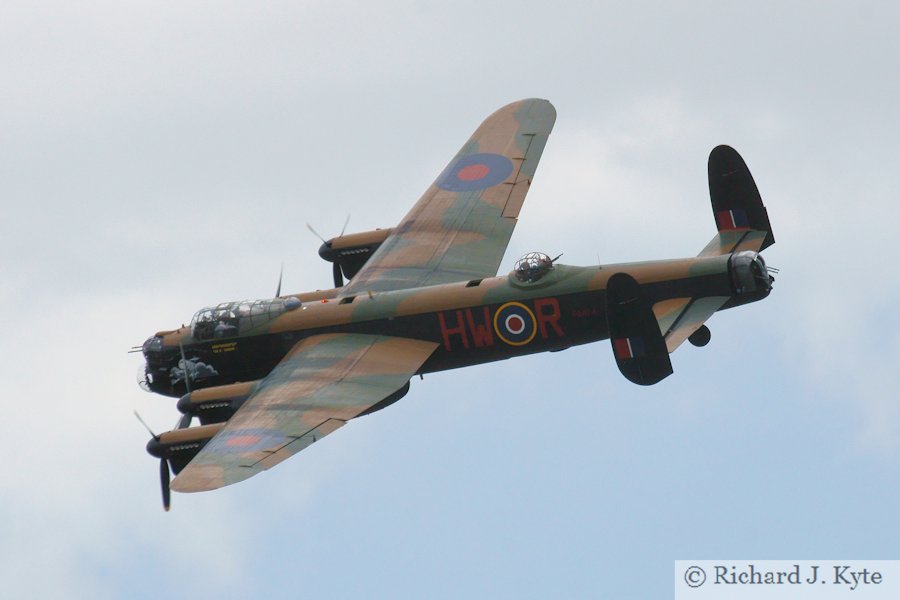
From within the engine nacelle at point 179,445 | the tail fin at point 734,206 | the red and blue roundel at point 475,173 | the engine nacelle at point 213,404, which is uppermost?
the red and blue roundel at point 475,173

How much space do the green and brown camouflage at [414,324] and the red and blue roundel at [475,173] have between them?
4.12 feet

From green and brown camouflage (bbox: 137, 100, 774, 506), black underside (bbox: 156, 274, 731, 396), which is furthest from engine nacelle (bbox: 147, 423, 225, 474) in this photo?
black underside (bbox: 156, 274, 731, 396)

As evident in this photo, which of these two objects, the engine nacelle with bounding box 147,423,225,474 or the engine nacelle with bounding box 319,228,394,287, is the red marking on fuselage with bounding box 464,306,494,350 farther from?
the engine nacelle with bounding box 147,423,225,474

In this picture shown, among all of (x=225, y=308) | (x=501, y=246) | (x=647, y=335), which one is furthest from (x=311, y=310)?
(x=647, y=335)

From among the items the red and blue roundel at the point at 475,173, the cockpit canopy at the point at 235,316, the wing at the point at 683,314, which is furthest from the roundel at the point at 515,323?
→ the red and blue roundel at the point at 475,173

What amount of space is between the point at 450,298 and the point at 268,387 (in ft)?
18.9

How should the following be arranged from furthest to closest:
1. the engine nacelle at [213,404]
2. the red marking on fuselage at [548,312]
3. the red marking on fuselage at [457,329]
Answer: the red marking on fuselage at [457,329] < the red marking on fuselage at [548,312] < the engine nacelle at [213,404]

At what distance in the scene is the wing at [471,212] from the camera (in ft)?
196

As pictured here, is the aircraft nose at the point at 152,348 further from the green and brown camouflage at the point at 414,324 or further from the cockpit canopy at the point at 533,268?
the cockpit canopy at the point at 533,268

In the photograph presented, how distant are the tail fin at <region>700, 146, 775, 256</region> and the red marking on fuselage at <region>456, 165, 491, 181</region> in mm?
10325

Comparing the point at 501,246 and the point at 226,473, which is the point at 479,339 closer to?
the point at 501,246

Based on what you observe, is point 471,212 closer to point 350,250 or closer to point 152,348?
point 350,250

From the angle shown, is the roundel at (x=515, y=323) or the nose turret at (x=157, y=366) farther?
the nose turret at (x=157, y=366)

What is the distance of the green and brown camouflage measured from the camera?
5166 cm
